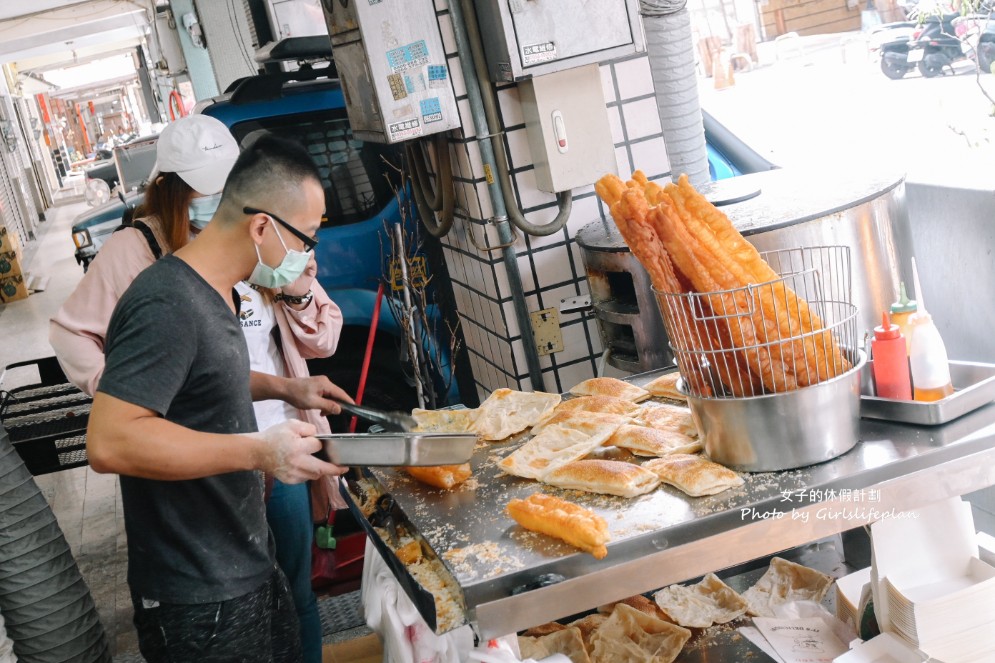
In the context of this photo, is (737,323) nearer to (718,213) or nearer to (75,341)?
(718,213)

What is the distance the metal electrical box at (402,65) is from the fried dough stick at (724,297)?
1847 mm

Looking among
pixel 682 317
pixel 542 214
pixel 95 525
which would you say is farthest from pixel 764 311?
pixel 95 525

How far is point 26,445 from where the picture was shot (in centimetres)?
455

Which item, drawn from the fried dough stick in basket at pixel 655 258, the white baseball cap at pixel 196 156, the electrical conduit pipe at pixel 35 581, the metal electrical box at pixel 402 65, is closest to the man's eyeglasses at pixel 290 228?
the fried dough stick in basket at pixel 655 258

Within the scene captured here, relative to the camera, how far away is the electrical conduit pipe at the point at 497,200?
12.1 ft

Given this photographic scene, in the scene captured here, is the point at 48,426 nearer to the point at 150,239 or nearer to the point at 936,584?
the point at 150,239

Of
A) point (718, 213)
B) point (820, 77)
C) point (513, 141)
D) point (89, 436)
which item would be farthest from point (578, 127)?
point (820, 77)

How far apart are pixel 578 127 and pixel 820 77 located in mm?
3565

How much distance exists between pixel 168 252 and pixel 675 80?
2.35 meters

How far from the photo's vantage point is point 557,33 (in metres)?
3.45

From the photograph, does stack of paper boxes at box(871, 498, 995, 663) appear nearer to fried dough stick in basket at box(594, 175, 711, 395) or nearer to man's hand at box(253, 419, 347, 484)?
fried dough stick in basket at box(594, 175, 711, 395)

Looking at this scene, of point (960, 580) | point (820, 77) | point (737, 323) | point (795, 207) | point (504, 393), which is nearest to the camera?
point (737, 323)

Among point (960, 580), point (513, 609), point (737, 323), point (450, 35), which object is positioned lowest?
point (960, 580)

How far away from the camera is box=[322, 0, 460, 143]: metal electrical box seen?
3592 millimetres
